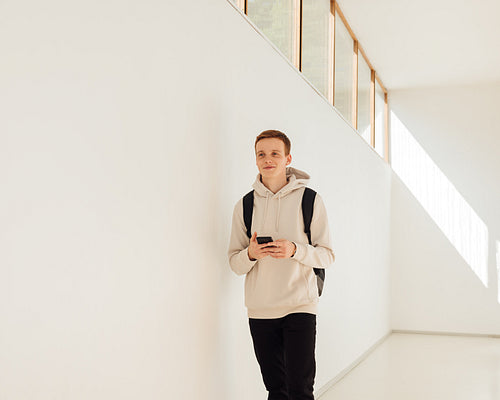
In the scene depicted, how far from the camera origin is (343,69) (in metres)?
5.67

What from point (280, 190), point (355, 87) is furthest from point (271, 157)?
point (355, 87)

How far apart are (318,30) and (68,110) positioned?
3415 mm

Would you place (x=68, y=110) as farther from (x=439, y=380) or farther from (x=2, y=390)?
(x=439, y=380)

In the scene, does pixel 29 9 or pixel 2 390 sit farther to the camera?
pixel 29 9

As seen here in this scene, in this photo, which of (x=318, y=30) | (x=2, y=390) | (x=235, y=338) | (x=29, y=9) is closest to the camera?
(x=2, y=390)

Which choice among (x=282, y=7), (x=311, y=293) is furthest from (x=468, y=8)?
(x=311, y=293)

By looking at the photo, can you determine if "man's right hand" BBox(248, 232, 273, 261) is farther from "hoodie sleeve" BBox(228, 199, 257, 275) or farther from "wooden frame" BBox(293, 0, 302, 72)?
"wooden frame" BBox(293, 0, 302, 72)

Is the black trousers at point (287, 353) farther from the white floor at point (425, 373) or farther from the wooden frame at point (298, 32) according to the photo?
the wooden frame at point (298, 32)

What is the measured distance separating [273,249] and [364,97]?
15.9ft

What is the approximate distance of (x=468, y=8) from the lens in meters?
5.43

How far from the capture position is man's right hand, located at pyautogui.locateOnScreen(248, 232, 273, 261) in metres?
2.29

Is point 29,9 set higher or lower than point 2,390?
higher

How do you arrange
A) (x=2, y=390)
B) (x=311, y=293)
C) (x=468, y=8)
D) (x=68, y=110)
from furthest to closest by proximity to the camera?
(x=468, y=8)
(x=311, y=293)
(x=68, y=110)
(x=2, y=390)

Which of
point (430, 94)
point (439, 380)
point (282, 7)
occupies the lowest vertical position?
point (439, 380)
